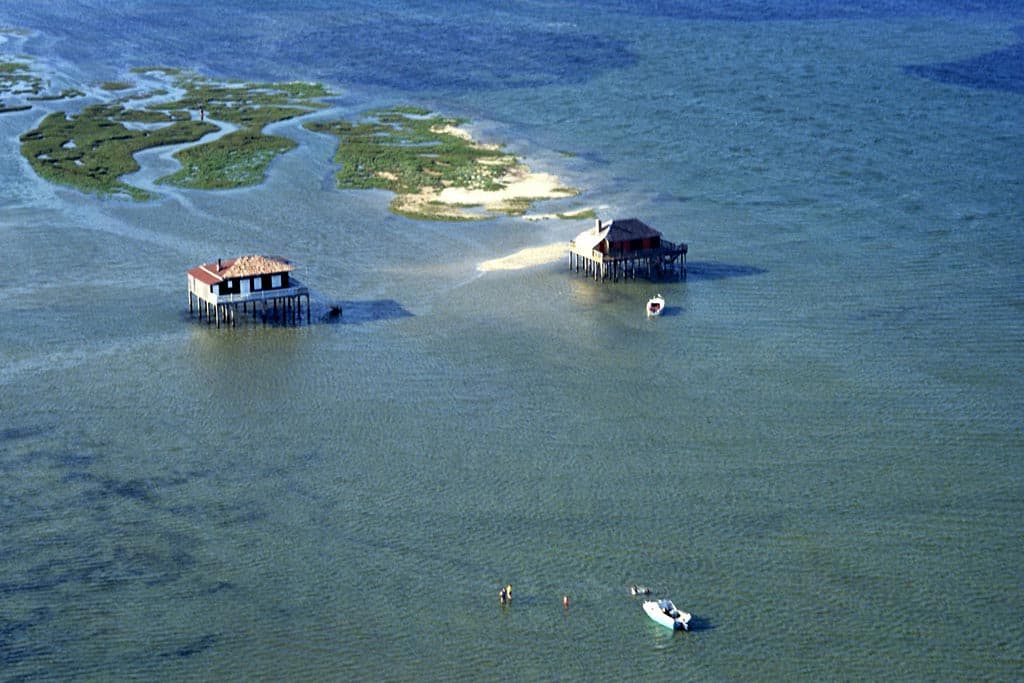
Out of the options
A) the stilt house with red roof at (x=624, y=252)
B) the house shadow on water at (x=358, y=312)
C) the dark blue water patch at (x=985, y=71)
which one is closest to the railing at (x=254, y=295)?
the house shadow on water at (x=358, y=312)

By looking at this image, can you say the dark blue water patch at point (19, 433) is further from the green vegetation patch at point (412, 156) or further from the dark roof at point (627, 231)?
the green vegetation patch at point (412, 156)

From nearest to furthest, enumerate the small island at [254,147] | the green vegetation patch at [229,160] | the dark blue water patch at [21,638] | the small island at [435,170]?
the dark blue water patch at [21,638]
the small island at [435,170]
the small island at [254,147]
the green vegetation patch at [229,160]

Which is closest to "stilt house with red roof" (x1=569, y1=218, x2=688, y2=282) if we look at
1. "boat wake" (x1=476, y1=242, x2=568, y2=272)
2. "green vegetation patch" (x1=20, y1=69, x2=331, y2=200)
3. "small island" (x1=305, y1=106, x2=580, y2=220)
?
"boat wake" (x1=476, y1=242, x2=568, y2=272)

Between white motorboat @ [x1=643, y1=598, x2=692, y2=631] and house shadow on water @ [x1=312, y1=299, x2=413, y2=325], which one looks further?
house shadow on water @ [x1=312, y1=299, x2=413, y2=325]

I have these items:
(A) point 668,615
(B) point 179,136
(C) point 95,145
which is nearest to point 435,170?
(B) point 179,136

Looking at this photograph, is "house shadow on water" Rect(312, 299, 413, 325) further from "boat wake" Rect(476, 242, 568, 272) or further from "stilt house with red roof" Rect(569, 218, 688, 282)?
"stilt house with red roof" Rect(569, 218, 688, 282)

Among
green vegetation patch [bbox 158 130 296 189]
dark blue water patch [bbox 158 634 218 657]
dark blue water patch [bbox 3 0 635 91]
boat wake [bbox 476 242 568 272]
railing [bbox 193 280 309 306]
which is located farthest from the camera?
dark blue water patch [bbox 3 0 635 91]
